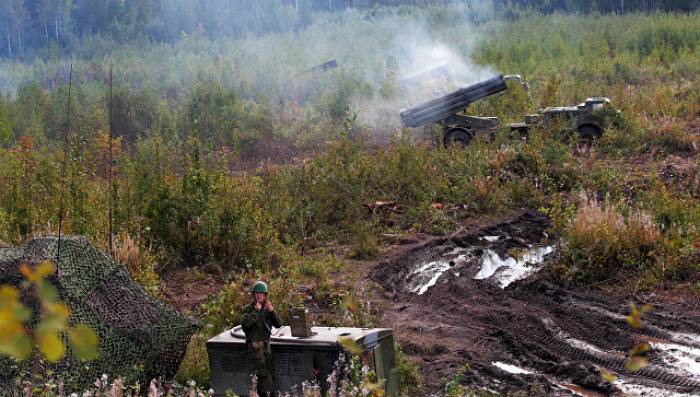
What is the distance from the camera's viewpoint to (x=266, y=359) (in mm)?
6332

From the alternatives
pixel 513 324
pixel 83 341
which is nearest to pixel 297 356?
pixel 513 324

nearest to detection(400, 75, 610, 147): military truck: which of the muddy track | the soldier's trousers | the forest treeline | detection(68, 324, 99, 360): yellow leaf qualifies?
the muddy track

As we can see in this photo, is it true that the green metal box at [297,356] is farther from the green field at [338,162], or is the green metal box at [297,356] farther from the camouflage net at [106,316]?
the green field at [338,162]

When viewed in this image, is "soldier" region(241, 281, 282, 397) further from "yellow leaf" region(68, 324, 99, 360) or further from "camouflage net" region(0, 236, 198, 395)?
"yellow leaf" region(68, 324, 99, 360)

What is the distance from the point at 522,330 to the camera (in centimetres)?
892

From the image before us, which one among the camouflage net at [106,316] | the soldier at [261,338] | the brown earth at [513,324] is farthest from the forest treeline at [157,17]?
the soldier at [261,338]

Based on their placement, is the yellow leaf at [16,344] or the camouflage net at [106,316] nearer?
the yellow leaf at [16,344]

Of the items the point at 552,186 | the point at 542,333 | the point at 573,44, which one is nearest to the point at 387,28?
the point at 573,44

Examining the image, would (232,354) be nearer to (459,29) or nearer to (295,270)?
(295,270)

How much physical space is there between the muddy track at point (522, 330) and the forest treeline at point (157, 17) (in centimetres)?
3273

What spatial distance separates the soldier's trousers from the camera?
6.26 metres

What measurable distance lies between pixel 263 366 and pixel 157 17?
130ft

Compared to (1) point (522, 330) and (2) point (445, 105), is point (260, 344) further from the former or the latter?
(2) point (445, 105)

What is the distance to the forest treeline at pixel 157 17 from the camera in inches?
1662
